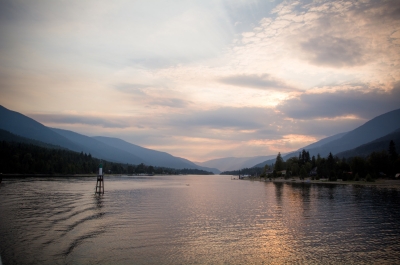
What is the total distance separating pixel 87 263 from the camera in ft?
64.6

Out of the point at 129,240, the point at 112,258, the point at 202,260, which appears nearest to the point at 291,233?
the point at 202,260

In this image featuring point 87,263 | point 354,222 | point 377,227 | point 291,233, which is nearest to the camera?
point 87,263

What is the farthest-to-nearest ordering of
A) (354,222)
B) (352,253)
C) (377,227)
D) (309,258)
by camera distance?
(354,222), (377,227), (352,253), (309,258)

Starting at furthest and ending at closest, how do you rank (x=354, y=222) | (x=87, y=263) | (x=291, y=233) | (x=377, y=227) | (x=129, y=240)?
(x=354, y=222)
(x=377, y=227)
(x=291, y=233)
(x=129, y=240)
(x=87, y=263)

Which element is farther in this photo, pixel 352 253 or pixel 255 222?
pixel 255 222

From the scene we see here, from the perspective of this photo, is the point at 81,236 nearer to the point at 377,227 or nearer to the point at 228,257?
the point at 228,257

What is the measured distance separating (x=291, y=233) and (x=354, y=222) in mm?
11643

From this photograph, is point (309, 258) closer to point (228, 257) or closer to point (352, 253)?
point (352, 253)

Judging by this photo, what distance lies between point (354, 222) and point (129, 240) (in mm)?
28065

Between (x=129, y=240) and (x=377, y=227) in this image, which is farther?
(x=377, y=227)

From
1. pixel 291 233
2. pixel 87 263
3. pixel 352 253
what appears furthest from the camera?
pixel 291 233

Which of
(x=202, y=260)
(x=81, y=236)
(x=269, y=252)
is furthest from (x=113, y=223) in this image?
(x=269, y=252)

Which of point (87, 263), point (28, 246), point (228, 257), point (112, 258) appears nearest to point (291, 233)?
point (228, 257)

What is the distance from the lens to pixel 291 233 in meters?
29.7
